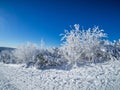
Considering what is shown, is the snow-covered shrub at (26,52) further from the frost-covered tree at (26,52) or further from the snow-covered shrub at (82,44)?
the snow-covered shrub at (82,44)

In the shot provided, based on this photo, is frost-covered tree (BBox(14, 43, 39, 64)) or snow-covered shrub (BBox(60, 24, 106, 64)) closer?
snow-covered shrub (BBox(60, 24, 106, 64))

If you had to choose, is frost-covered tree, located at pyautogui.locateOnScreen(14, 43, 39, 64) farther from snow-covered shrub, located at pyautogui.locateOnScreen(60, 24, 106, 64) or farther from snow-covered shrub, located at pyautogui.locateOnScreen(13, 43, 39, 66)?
snow-covered shrub, located at pyautogui.locateOnScreen(60, 24, 106, 64)

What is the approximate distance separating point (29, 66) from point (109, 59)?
8.51m

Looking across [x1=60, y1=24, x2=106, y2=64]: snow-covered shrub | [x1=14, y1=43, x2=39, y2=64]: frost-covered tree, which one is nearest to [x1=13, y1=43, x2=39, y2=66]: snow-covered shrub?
[x1=14, y1=43, x2=39, y2=64]: frost-covered tree

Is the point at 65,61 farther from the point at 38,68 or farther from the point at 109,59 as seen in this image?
the point at 109,59

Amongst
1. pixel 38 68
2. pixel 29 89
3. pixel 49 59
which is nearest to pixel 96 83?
pixel 29 89

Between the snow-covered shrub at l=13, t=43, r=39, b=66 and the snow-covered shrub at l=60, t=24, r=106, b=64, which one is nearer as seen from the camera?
the snow-covered shrub at l=60, t=24, r=106, b=64

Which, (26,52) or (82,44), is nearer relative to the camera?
(82,44)

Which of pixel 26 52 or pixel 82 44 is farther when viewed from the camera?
pixel 26 52

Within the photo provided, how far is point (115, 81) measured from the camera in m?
7.14

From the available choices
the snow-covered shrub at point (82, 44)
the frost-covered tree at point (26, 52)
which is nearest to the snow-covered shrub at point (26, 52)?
the frost-covered tree at point (26, 52)

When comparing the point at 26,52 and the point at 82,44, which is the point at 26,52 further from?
the point at 82,44

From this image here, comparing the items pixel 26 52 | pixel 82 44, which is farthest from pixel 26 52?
pixel 82 44

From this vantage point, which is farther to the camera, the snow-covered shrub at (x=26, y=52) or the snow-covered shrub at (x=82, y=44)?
the snow-covered shrub at (x=26, y=52)
